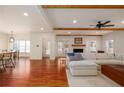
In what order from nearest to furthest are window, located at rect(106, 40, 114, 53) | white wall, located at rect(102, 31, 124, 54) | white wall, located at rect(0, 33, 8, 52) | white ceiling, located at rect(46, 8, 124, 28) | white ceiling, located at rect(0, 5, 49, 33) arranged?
white ceiling, located at rect(0, 5, 49, 33)
white ceiling, located at rect(46, 8, 124, 28)
white wall, located at rect(102, 31, 124, 54)
white wall, located at rect(0, 33, 8, 52)
window, located at rect(106, 40, 114, 53)

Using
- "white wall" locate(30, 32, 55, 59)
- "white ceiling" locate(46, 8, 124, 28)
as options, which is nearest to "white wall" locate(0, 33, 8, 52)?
"white wall" locate(30, 32, 55, 59)

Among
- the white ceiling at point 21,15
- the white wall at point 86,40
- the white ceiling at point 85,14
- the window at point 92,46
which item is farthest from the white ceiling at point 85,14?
the window at point 92,46

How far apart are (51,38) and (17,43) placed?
3786mm

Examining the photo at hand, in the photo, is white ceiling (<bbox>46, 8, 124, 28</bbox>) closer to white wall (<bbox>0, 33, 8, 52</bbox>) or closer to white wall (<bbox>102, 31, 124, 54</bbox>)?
white wall (<bbox>102, 31, 124, 54</bbox>)

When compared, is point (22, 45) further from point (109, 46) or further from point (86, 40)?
point (109, 46)

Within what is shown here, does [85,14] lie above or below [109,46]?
above

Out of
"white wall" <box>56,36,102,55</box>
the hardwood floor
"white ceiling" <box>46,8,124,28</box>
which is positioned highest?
"white ceiling" <box>46,8,124,28</box>

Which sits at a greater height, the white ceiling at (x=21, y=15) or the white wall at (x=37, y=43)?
the white ceiling at (x=21, y=15)

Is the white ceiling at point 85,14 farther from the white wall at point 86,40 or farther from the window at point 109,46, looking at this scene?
the white wall at point 86,40

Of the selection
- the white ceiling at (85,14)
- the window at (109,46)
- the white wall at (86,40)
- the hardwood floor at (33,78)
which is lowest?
the hardwood floor at (33,78)

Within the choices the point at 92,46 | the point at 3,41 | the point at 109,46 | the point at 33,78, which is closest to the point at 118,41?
the point at 109,46

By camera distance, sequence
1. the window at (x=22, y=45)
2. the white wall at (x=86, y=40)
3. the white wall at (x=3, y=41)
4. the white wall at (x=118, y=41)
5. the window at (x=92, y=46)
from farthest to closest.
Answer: the window at (x=92, y=46), the white wall at (x=86, y=40), the window at (x=22, y=45), the white wall at (x=3, y=41), the white wall at (x=118, y=41)

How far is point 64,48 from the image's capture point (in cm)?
1371
